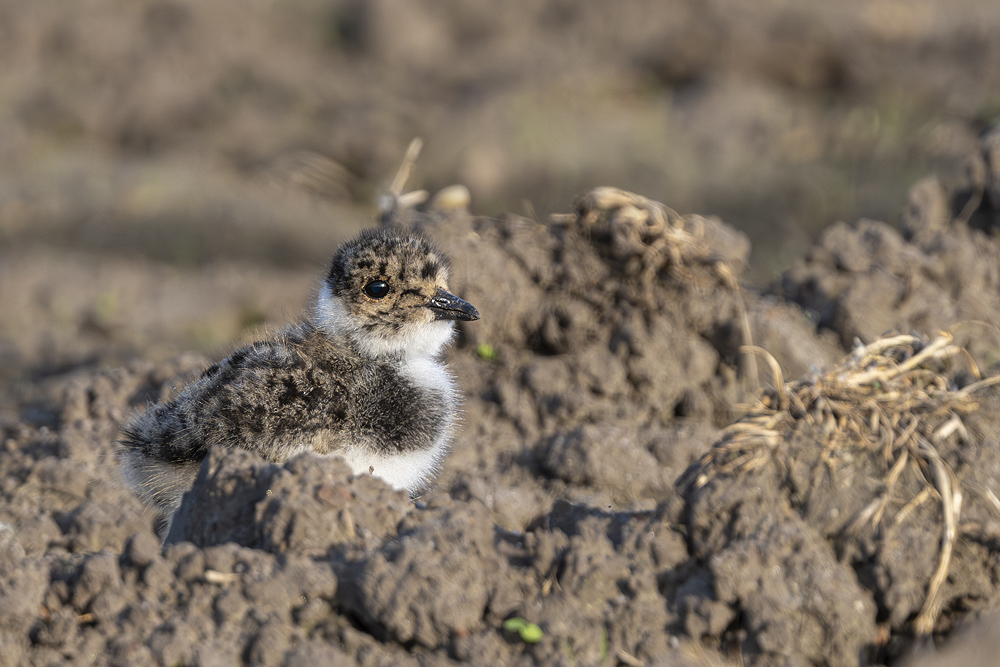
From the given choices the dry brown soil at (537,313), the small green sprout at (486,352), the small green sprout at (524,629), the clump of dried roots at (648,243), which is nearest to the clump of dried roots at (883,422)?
the dry brown soil at (537,313)

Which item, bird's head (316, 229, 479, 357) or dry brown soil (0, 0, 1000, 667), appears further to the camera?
bird's head (316, 229, 479, 357)

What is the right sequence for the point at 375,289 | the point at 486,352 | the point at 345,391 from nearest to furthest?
the point at 345,391, the point at 375,289, the point at 486,352

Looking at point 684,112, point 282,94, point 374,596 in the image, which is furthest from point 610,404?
point 282,94

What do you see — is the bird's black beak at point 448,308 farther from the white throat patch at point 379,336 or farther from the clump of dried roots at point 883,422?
the clump of dried roots at point 883,422

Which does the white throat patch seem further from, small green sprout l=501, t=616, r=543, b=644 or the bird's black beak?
small green sprout l=501, t=616, r=543, b=644

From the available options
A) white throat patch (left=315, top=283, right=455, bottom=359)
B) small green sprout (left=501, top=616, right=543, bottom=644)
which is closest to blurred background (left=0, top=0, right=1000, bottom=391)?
white throat patch (left=315, top=283, right=455, bottom=359)

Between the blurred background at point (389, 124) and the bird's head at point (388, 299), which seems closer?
the bird's head at point (388, 299)

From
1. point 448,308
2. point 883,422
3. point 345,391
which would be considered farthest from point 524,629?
point 448,308

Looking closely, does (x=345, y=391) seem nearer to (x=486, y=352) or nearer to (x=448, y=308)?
(x=448, y=308)
